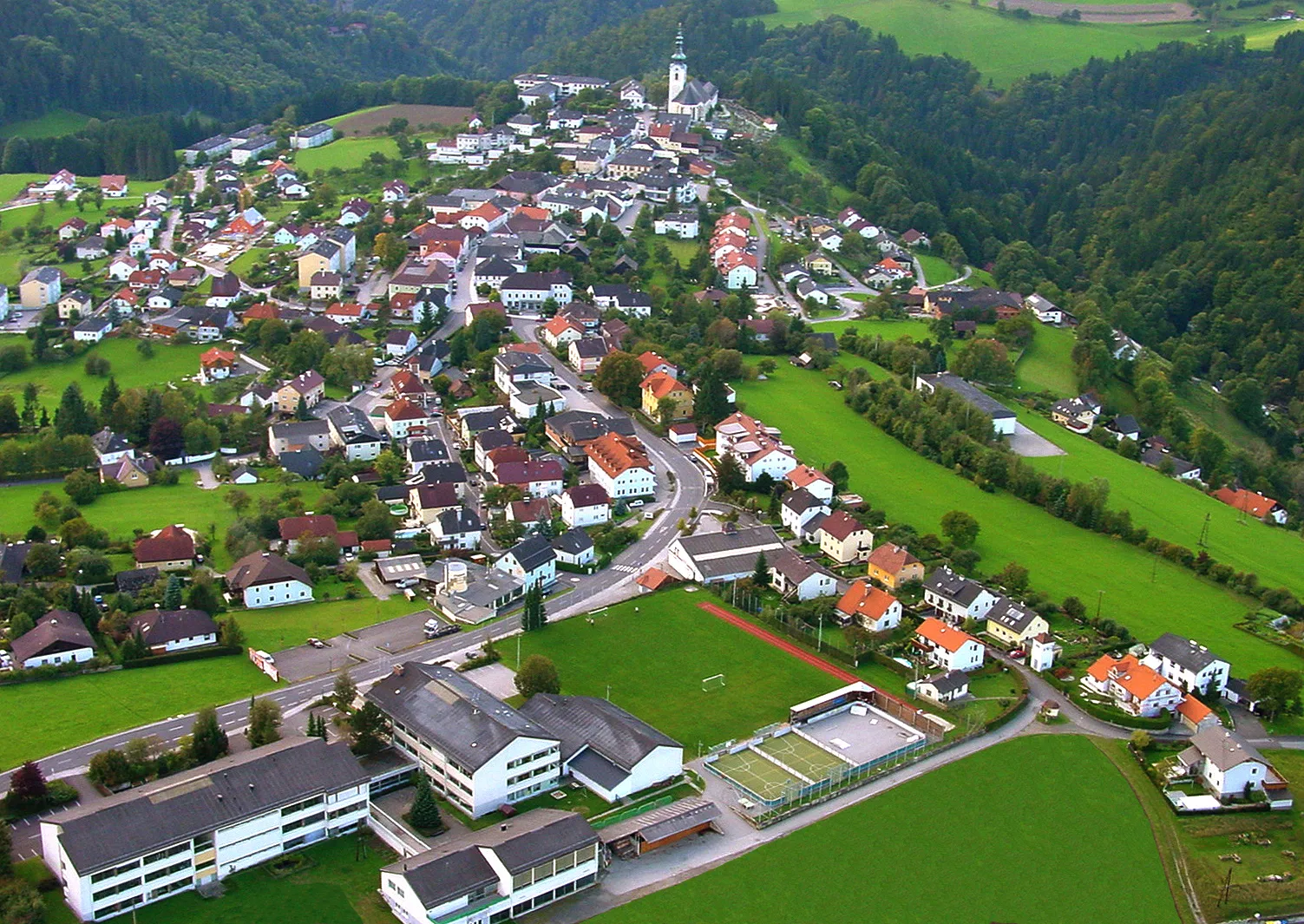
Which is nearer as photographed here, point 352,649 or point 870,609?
point 352,649

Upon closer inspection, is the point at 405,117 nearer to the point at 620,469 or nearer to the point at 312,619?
the point at 620,469

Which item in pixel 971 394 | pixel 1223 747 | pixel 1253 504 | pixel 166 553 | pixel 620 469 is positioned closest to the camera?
pixel 1223 747

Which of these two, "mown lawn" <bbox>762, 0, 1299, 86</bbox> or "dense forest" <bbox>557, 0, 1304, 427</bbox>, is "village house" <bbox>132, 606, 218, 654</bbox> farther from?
"mown lawn" <bbox>762, 0, 1299, 86</bbox>

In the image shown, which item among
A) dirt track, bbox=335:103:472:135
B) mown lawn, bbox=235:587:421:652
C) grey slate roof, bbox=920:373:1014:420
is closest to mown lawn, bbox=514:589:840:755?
mown lawn, bbox=235:587:421:652

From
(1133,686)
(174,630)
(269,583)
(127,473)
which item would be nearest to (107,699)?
(174,630)

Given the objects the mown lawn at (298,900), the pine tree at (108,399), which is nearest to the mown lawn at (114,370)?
the pine tree at (108,399)

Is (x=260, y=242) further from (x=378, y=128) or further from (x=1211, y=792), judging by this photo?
(x=1211, y=792)

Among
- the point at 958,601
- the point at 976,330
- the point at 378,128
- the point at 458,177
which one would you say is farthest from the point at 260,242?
the point at 958,601
